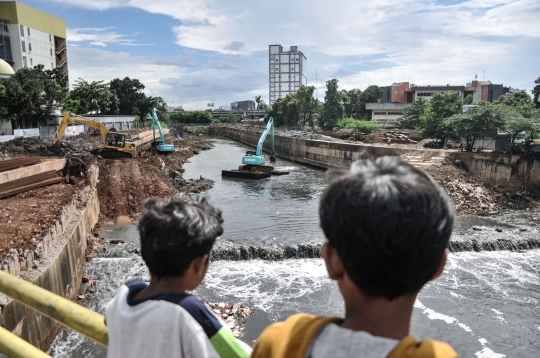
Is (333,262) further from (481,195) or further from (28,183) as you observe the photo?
(481,195)

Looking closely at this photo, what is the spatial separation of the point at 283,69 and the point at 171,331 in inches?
6963

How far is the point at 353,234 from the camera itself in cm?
95

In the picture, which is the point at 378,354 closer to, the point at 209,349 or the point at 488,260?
the point at 209,349

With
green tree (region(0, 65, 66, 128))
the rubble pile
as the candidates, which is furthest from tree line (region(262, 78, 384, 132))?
green tree (region(0, 65, 66, 128))

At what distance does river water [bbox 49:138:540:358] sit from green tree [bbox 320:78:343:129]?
36.9 m

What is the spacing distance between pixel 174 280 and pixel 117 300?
0.21 m

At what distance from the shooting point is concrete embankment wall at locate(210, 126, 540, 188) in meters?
19.5

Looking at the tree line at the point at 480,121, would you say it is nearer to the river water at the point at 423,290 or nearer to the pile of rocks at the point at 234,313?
the river water at the point at 423,290

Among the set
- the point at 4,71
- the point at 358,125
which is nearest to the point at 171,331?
the point at 4,71

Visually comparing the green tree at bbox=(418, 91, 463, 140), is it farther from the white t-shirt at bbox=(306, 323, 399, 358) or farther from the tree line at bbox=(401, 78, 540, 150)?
the white t-shirt at bbox=(306, 323, 399, 358)

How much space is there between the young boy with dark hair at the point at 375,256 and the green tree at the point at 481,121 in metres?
23.1

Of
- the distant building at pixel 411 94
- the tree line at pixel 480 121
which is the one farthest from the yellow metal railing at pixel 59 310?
the distant building at pixel 411 94

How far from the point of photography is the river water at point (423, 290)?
8511mm

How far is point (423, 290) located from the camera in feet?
35.1
